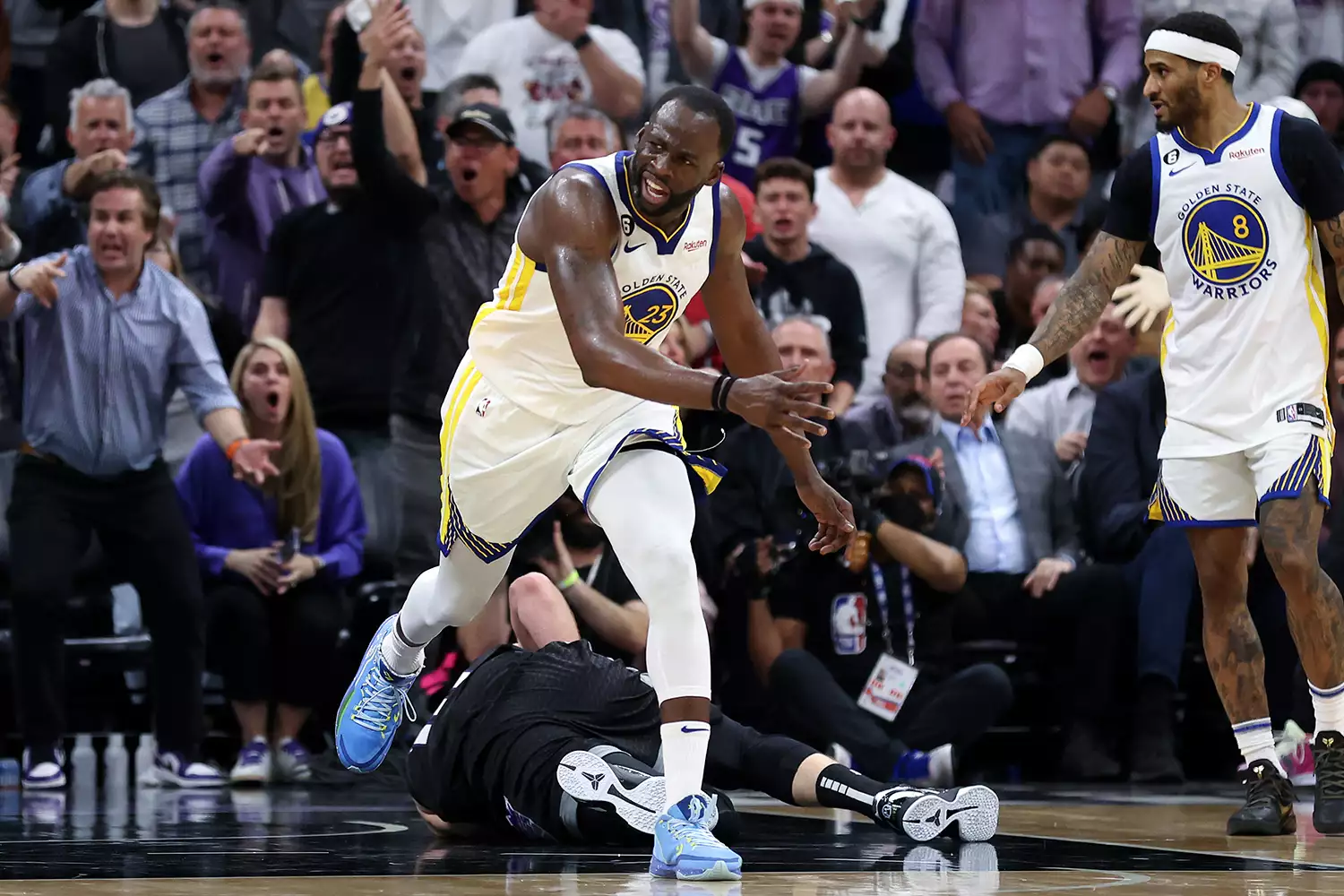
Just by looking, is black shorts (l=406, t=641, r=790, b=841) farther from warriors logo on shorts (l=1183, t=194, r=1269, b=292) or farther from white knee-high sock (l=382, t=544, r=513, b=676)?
warriors logo on shorts (l=1183, t=194, r=1269, b=292)

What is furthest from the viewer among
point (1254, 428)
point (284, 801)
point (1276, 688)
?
point (1276, 688)

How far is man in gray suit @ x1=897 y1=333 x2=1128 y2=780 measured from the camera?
7.68m

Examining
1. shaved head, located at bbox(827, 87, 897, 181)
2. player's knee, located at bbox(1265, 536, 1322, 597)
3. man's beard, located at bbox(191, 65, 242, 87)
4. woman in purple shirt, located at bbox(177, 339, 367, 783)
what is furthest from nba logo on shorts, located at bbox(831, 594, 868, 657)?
man's beard, located at bbox(191, 65, 242, 87)

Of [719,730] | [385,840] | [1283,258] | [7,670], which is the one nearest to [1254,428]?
[1283,258]

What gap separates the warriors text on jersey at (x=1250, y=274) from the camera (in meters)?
5.16

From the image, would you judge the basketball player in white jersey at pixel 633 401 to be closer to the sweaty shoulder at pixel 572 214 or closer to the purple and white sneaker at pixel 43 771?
the sweaty shoulder at pixel 572 214

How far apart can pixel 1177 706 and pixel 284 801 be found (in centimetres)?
415

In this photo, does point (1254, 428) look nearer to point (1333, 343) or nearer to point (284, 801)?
point (1333, 343)

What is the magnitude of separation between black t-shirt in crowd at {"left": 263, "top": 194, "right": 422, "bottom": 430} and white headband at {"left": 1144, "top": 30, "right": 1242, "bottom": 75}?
3.82 metres

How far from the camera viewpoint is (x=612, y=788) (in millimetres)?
4395

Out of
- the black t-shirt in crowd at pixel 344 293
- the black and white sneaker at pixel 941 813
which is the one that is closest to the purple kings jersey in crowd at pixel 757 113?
the black t-shirt in crowd at pixel 344 293

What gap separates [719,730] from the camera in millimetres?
4941

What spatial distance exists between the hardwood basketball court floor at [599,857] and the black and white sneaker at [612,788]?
0.10 metres

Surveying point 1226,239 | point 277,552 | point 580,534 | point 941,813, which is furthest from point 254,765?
point 1226,239
